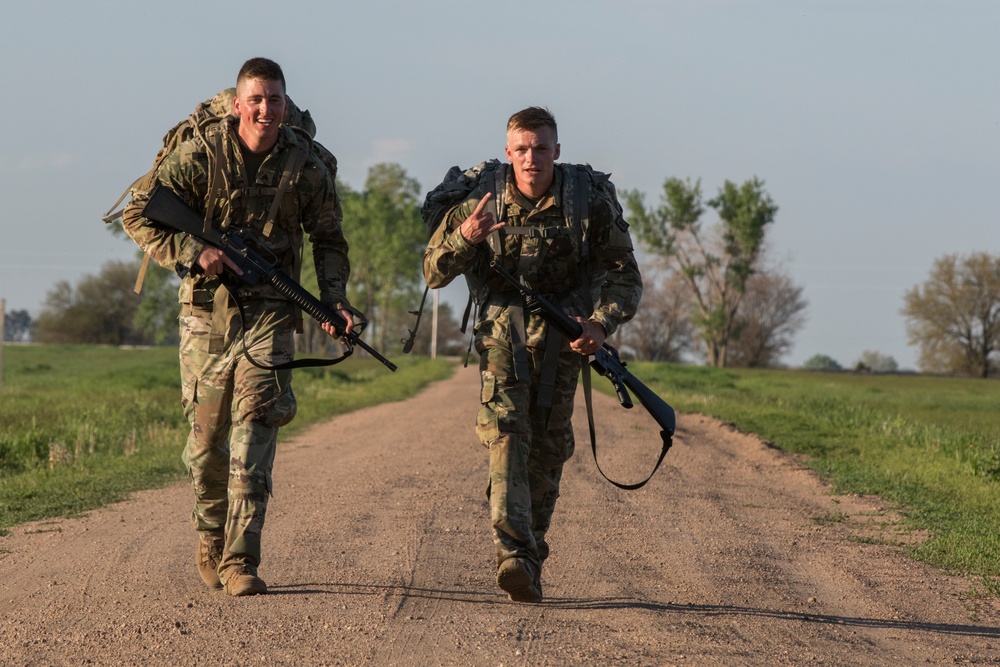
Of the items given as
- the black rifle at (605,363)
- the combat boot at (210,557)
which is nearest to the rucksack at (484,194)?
the black rifle at (605,363)

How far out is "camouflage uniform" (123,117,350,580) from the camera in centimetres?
569

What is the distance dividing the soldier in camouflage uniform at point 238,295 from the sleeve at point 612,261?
3.99 feet

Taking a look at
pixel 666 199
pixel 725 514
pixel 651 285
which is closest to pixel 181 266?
pixel 725 514

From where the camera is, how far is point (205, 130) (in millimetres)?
5883

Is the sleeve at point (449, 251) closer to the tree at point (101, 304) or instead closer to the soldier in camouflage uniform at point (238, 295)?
the soldier in camouflage uniform at point (238, 295)

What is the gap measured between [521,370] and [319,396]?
763 inches

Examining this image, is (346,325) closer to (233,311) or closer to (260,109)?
(233,311)

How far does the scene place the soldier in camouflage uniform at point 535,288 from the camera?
5629 millimetres

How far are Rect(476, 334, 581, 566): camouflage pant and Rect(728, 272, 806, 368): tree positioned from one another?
297ft

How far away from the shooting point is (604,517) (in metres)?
8.48

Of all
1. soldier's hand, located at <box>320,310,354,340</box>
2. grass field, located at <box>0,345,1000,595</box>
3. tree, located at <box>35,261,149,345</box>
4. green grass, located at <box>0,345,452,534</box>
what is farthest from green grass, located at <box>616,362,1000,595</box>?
tree, located at <box>35,261,149,345</box>

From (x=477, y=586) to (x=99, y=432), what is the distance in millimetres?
10315

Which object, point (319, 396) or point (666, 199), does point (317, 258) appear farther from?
point (666, 199)

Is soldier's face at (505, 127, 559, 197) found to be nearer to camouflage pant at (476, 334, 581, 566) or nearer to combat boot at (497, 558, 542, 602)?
camouflage pant at (476, 334, 581, 566)
